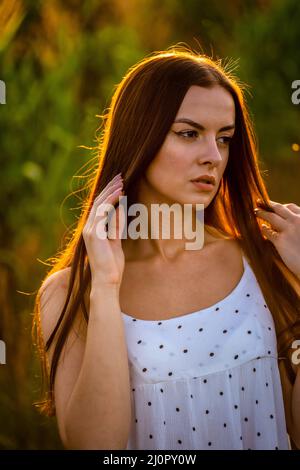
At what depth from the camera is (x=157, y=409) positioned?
157 centimetres

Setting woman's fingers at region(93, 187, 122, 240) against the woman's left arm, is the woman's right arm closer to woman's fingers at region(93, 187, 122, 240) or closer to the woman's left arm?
woman's fingers at region(93, 187, 122, 240)

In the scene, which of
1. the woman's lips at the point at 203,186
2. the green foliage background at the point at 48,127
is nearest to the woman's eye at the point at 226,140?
the woman's lips at the point at 203,186

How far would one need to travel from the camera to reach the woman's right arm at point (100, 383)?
1505 millimetres

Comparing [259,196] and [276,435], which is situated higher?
[259,196]

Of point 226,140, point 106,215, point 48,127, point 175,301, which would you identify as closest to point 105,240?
point 106,215

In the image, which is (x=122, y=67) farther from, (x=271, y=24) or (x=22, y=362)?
(x=22, y=362)

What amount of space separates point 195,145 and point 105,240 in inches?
11.2

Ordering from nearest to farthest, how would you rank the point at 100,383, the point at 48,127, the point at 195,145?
the point at 100,383 → the point at 195,145 → the point at 48,127

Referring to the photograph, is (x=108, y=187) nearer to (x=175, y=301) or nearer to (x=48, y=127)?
(x=175, y=301)

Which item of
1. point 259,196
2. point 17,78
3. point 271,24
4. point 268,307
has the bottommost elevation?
point 268,307

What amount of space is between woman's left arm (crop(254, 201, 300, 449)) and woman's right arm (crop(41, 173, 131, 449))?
365 millimetres

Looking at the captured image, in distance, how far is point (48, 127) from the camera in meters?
3.19
